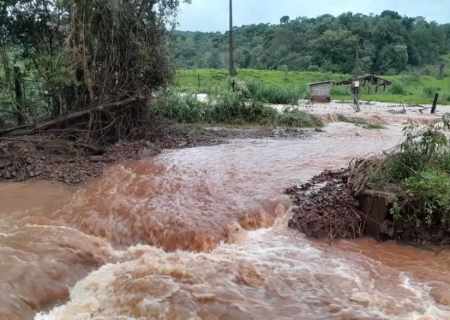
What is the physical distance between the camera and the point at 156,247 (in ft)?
19.7

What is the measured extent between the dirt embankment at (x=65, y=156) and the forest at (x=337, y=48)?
33406 millimetres

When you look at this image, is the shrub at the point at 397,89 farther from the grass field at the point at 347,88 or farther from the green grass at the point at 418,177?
the green grass at the point at 418,177

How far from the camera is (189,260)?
551cm

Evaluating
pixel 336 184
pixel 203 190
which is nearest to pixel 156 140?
pixel 203 190

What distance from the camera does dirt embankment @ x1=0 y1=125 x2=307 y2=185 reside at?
27.3 ft

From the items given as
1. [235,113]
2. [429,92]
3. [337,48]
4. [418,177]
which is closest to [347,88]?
[429,92]

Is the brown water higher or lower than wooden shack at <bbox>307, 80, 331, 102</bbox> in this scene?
lower

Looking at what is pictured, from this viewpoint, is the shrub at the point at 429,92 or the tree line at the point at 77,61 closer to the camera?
the tree line at the point at 77,61

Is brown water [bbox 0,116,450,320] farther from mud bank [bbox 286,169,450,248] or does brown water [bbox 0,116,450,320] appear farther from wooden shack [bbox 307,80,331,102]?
wooden shack [bbox 307,80,331,102]

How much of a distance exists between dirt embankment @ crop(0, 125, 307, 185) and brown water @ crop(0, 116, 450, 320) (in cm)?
41

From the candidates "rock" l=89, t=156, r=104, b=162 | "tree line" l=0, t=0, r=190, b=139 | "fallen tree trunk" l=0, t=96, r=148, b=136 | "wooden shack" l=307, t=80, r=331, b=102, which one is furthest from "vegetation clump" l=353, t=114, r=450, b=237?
"wooden shack" l=307, t=80, r=331, b=102

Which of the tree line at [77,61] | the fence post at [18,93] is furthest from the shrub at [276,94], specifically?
the fence post at [18,93]

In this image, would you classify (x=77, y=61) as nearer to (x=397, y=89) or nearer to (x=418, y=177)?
(x=418, y=177)

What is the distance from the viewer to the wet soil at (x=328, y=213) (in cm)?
626
